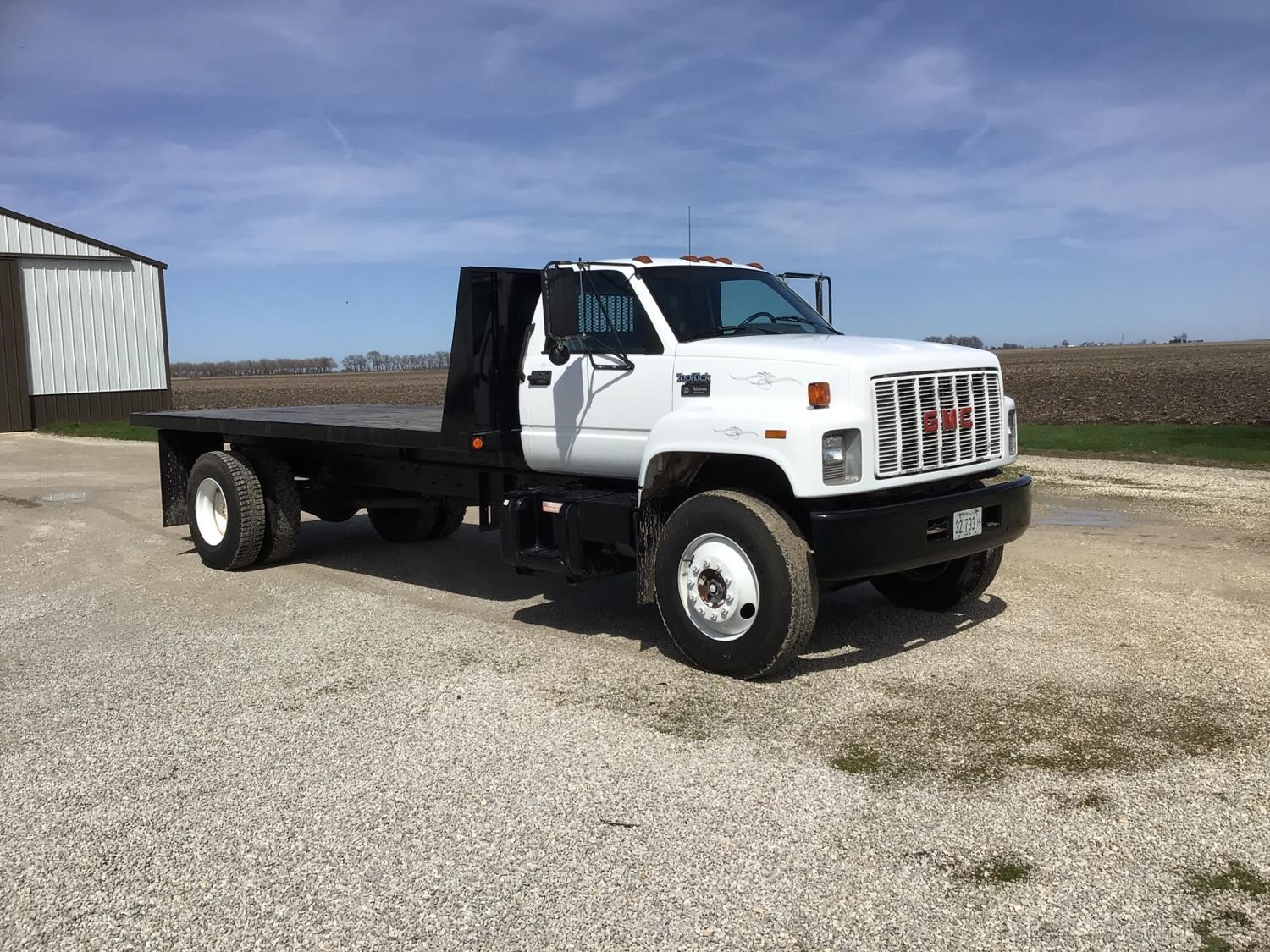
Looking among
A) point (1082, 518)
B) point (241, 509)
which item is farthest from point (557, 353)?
point (1082, 518)

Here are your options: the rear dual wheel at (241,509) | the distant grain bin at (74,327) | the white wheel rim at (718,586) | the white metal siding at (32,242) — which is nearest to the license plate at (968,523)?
the white wheel rim at (718,586)

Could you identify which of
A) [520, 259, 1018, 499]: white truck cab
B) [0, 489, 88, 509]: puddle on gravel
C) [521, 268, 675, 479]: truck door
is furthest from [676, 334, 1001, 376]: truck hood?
[0, 489, 88, 509]: puddle on gravel

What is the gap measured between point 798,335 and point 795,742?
8.94 ft

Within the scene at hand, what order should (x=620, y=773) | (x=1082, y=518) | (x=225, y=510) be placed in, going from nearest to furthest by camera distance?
(x=620, y=773) < (x=225, y=510) < (x=1082, y=518)

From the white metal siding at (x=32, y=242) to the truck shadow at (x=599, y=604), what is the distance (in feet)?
64.2

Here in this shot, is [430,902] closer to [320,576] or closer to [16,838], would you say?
[16,838]

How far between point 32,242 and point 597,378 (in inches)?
957

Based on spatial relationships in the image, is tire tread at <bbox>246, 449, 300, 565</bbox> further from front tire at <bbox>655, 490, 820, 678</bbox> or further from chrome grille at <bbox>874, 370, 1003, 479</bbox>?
chrome grille at <bbox>874, 370, 1003, 479</bbox>

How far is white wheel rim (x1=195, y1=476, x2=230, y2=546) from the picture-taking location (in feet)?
30.9

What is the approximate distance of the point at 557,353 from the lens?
6758 millimetres

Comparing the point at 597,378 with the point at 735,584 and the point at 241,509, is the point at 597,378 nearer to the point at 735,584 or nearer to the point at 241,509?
the point at 735,584

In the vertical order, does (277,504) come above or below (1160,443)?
above

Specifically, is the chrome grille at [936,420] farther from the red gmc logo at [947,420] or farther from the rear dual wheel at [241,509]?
the rear dual wheel at [241,509]

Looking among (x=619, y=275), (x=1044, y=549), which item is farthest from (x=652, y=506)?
(x=1044, y=549)
